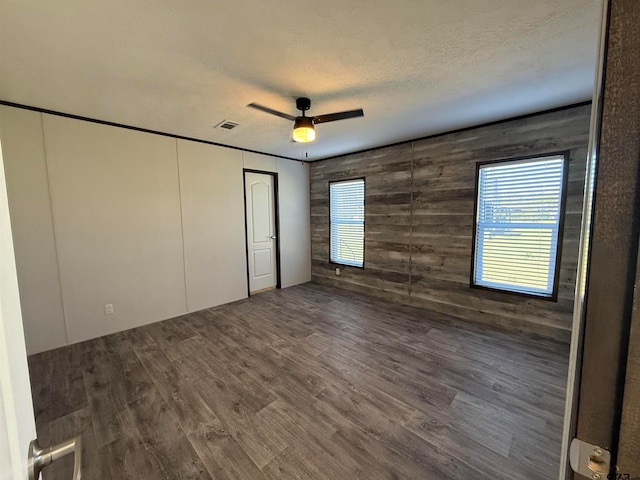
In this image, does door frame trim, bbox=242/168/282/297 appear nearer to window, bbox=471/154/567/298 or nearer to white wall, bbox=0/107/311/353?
white wall, bbox=0/107/311/353

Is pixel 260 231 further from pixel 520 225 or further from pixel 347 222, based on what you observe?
pixel 520 225

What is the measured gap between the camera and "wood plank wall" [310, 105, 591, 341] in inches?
109

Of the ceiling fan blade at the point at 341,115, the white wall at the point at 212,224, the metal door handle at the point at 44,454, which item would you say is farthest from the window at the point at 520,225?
the metal door handle at the point at 44,454

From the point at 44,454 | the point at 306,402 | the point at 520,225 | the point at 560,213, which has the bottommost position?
the point at 306,402

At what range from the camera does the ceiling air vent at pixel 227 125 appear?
3072mm

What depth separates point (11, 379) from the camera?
1.45 ft

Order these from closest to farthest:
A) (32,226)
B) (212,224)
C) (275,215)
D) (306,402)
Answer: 1. (306,402)
2. (32,226)
3. (212,224)
4. (275,215)

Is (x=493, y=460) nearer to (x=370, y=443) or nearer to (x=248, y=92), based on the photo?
(x=370, y=443)

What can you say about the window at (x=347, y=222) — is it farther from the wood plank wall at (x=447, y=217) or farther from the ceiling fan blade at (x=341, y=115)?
the ceiling fan blade at (x=341, y=115)

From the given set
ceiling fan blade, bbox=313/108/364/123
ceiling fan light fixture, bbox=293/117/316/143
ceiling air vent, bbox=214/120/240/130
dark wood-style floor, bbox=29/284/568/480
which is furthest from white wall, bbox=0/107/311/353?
ceiling fan blade, bbox=313/108/364/123

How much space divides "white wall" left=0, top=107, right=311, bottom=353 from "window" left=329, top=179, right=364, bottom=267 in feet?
5.49

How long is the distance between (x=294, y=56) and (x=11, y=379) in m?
2.12

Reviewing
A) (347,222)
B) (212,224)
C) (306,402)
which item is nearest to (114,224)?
(212,224)

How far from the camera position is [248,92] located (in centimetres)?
234
